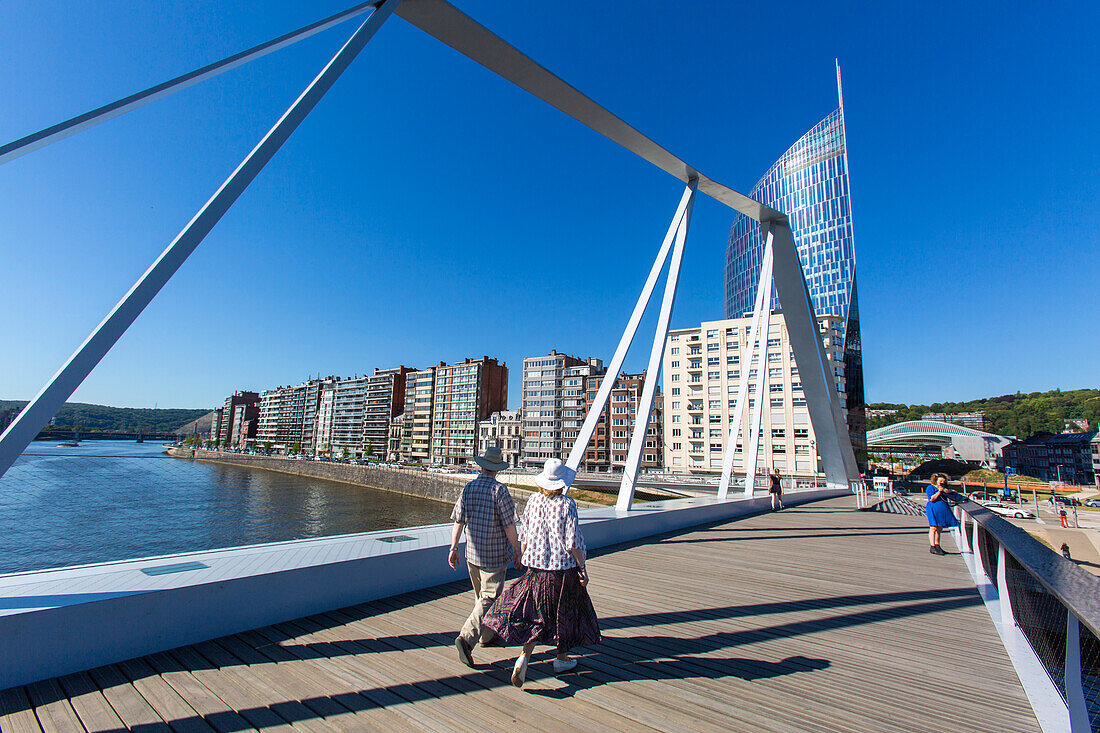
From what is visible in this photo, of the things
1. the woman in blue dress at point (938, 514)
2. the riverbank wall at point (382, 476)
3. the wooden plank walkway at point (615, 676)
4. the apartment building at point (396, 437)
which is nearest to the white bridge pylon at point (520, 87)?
the wooden plank walkway at point (615, 676)

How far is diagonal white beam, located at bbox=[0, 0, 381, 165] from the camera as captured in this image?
289 cm

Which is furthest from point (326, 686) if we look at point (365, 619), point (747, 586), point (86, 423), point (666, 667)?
point (86, 423)

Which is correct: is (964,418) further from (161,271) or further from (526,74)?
(161,271)

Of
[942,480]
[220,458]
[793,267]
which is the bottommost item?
[220,458]

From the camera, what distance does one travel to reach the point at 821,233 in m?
71.0

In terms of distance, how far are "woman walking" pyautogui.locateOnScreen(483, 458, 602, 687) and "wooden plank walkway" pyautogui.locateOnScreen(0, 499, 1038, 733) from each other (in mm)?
244

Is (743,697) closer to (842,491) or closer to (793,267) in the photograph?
(793,267)

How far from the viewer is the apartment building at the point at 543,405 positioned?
234 feet

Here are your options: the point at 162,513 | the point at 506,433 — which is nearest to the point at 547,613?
the point at 162,513

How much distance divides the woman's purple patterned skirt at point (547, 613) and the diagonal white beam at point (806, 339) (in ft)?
41.9

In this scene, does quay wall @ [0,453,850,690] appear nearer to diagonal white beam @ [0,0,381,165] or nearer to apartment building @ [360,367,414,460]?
diagonal white beam @ [0,0,381,165]

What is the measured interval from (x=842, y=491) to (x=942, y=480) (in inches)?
449

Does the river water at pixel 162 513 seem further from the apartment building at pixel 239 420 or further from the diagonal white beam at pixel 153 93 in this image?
the apartment building at pixel 239 420

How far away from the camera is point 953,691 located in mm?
2725
